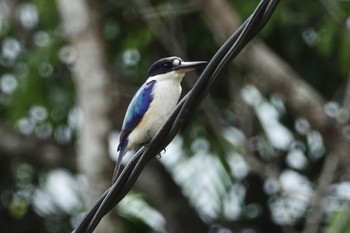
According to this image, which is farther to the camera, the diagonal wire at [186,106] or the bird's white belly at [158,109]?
the bird's white belly at [158,109]

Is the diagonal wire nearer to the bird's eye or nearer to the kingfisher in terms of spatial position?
the kingfisher

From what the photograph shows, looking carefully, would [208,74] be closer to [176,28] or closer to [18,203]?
[176,28]

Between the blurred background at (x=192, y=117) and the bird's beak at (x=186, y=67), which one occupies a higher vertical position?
the bird's beak at (x=186, y=67)

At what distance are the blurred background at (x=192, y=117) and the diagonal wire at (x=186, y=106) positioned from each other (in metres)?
5.06

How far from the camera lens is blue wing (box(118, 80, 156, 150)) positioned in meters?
5.80

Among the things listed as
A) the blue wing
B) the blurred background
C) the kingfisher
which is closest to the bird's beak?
the kingfisher

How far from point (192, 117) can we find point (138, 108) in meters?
6.73

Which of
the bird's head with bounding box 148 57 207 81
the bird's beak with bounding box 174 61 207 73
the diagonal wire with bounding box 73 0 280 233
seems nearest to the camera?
the diagonal wire with bounding box 73 0 280 233

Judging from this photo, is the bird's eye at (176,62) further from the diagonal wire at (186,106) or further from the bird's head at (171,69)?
the diagonal wire at (186,106)

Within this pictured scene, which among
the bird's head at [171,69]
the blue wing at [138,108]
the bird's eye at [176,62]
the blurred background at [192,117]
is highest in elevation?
the bird's eye at [176,62]

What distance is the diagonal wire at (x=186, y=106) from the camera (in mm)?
4914

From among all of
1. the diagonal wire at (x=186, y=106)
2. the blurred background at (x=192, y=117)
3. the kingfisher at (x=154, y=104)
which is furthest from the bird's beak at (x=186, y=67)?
the blurred background at (x=192, y=117)

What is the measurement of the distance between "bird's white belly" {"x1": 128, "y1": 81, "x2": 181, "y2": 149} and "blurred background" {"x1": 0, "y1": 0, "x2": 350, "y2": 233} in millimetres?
4446

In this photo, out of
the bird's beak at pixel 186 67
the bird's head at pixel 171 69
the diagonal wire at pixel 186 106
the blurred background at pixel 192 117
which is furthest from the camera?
the blurred background at pixel 192 117
